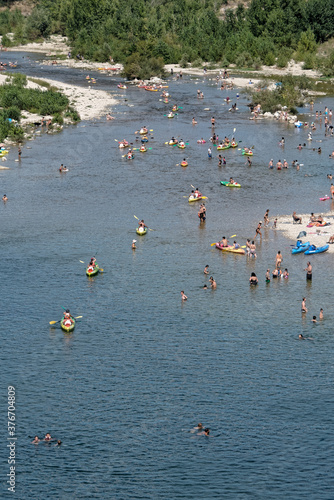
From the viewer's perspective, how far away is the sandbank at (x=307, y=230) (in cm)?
7512

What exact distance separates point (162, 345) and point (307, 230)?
27.1 m

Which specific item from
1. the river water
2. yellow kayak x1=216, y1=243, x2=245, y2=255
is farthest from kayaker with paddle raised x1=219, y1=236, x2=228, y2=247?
the river water

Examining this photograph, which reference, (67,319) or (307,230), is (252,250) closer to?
(307,230)

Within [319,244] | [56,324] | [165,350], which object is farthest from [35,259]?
[319,244]

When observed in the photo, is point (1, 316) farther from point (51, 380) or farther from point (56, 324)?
point (51, 380)

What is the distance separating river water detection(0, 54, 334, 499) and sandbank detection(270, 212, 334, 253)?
81.9 inches

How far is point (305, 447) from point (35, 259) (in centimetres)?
3571

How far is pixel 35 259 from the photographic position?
Result: 7269 centimetres

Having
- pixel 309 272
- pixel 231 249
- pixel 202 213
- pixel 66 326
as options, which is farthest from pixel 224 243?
pixel 66 326

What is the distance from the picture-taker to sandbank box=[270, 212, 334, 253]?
7512 centimetres

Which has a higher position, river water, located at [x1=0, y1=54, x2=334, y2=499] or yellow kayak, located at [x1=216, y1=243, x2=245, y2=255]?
yellow kayak, located at [x1=216, y1=243, x2=245, y2=255]

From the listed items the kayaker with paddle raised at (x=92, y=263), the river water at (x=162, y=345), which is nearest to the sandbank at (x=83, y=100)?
the river water at (x=162, y=345)

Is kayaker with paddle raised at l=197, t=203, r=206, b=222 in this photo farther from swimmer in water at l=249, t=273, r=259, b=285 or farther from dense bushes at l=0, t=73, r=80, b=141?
dense bushes at l=0, t=73, r=80, b=141

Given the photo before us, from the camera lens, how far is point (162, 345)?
56.6 m
